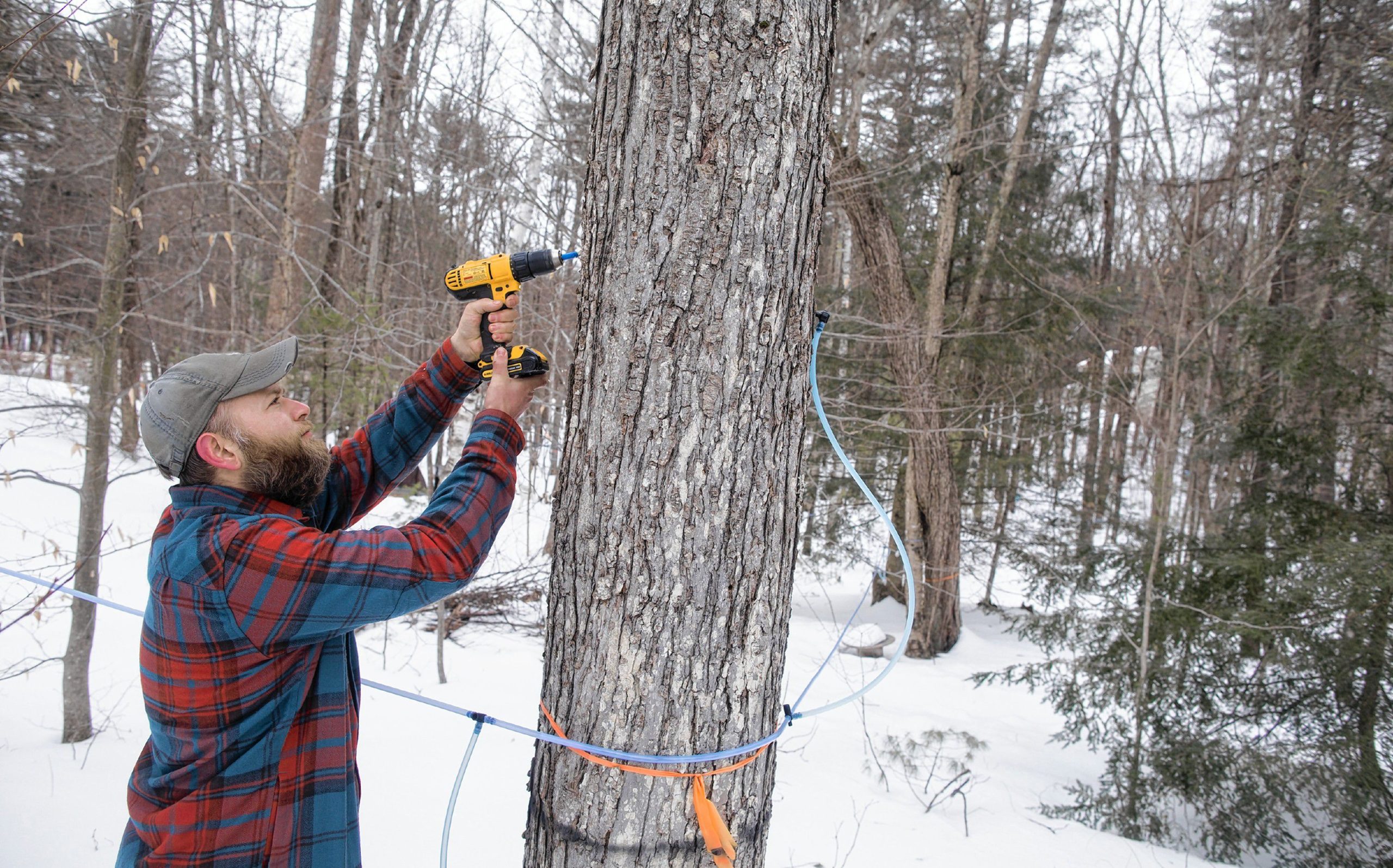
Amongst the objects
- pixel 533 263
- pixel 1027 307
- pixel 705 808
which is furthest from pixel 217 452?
pixel 1027 307

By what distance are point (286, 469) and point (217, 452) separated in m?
0.13

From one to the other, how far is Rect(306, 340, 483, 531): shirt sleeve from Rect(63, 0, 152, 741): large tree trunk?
98.0 inches

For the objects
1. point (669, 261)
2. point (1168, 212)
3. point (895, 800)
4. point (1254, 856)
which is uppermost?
point (1168, 212)

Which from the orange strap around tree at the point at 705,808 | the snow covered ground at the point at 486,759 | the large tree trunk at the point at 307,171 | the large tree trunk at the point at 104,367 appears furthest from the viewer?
the large tree trunk at the point at 307,171

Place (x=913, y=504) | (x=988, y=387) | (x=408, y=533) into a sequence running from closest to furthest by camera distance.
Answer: (x=408, y=533) → (x=913, y=504) → (x=988, y=387)

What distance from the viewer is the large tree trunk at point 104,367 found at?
3623 mm

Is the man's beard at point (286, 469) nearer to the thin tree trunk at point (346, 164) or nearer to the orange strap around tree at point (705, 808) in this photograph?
the orange strap around tree at point (705, 808)

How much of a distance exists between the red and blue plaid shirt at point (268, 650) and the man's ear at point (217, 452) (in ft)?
0.19

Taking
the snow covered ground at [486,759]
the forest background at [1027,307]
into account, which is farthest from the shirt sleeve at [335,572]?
the forest background at [1027,307]

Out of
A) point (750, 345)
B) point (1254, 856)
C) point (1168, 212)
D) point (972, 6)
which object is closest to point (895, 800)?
point (1254, 856)

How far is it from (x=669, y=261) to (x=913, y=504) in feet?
26.5

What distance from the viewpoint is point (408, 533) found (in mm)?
1429

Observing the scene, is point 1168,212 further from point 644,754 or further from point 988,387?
point 644,754

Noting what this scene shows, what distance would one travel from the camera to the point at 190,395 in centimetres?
155
